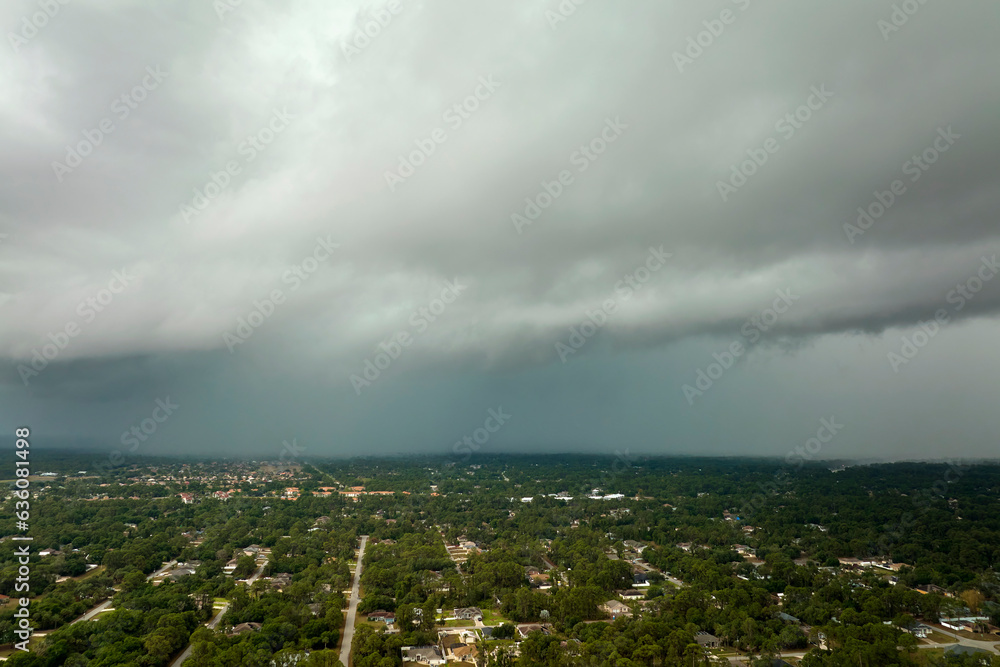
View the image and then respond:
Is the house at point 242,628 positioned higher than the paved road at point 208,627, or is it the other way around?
the house at point 242,628

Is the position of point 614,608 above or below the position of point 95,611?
above

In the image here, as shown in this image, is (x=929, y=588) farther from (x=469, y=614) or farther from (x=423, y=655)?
(x=423, y=655)

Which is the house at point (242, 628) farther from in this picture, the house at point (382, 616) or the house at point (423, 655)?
the house at point (423, 655)

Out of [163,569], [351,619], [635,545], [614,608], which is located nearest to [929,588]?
[635,545]

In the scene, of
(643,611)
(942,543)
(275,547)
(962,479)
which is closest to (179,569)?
(275,547)

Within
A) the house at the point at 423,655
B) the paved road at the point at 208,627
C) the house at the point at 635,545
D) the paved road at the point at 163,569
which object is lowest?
the house at the point at 635,545

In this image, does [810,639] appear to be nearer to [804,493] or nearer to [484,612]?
[484,612]

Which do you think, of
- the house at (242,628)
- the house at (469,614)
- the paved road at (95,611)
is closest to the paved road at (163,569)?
the paved road at (95,611)
